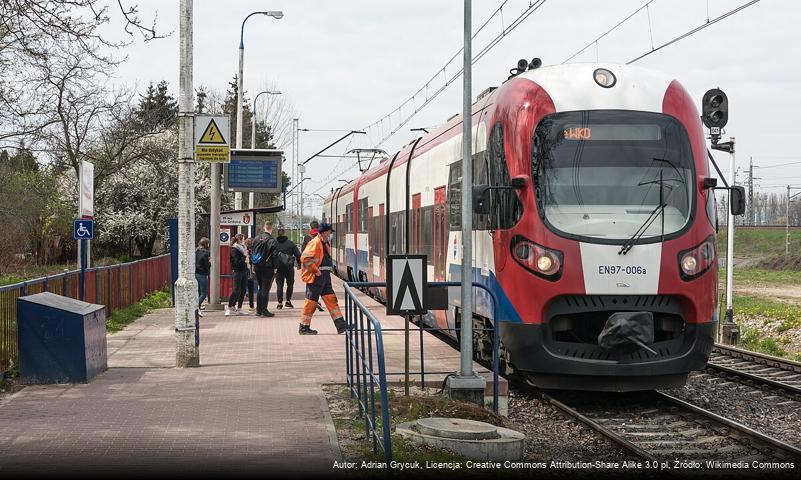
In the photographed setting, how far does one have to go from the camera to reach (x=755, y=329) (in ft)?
64.3

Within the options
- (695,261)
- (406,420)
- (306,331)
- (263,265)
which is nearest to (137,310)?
(263,265)

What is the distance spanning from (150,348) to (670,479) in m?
8.91

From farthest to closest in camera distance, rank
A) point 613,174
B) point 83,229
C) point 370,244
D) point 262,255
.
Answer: point 370,244, point 262,255, point 83,229, point 613,174

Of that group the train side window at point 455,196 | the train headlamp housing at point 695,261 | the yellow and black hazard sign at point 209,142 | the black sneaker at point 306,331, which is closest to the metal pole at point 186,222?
the yellow and black hazard sign at point 209,142

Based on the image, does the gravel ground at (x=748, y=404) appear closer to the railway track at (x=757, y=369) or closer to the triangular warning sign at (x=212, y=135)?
the railway track at (x=757, y=369)

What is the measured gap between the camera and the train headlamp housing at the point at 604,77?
10633 mm

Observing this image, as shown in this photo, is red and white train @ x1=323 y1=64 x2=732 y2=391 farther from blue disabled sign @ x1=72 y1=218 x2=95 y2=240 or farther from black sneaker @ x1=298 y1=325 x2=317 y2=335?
blue disabled sign @ x1=72 y1=218 x2=95 y2=240

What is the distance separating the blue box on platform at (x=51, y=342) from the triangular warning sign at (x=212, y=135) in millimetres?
2924

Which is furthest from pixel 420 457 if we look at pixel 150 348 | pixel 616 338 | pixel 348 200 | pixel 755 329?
pixel 348 200

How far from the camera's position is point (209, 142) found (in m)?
12.5

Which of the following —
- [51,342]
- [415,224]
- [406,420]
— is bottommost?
[406,420]

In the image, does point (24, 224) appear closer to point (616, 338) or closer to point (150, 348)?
point (150, 348)

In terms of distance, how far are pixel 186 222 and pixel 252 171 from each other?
34.0 ft

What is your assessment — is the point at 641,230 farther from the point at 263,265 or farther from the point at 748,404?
the point at 263,265
